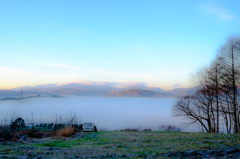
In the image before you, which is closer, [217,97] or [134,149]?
[134,149]

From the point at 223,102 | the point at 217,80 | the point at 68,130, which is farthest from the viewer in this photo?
the point at 223,102

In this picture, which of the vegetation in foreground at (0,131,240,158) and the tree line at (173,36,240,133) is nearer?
the vegetation in foreground at (0,131,240,158)

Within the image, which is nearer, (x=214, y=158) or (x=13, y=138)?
(x=214, y=158)

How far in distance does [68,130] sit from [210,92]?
24.5 m

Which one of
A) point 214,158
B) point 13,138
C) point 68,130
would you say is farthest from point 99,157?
point 68,130

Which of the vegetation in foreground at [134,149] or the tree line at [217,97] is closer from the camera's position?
the vegetation in foreground at [134,149]

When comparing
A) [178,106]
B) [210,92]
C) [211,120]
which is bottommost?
[211,120]

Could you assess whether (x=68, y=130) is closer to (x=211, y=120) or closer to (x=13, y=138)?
(x=13, y=138)

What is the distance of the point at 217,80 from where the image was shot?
3092cm

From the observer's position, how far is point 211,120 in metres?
40.1

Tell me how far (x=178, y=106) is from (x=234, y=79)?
15.2m

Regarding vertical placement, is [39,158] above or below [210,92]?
below

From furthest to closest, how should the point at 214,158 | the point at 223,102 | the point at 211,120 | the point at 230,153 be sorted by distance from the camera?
the point at 211,120 → the point at 223,102 → the point at 230,153 → the point at 214,158

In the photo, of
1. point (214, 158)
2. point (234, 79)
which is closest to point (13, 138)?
point (214, 158)
